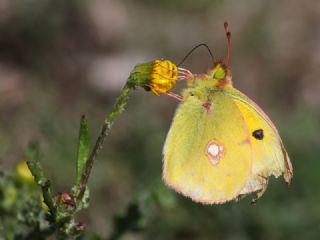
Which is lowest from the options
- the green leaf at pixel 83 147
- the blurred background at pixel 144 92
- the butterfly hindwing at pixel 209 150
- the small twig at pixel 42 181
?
the small twig at pixel 42 181

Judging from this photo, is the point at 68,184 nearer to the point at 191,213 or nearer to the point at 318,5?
the point at 191,213

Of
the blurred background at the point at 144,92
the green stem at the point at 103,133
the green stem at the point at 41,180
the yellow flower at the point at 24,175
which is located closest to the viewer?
the green stem at the point at 41,180

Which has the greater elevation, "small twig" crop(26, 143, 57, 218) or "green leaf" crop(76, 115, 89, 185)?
"green leaf" crop(76, 115, 89, 185)

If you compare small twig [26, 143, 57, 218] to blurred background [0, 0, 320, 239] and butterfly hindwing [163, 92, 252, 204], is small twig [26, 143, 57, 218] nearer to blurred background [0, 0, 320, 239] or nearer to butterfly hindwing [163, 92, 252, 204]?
butterfly hindwing [163, 92, 252, 204]

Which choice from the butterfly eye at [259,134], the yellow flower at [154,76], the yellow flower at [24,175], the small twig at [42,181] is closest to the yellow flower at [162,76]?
the yellow flower at [154,76]

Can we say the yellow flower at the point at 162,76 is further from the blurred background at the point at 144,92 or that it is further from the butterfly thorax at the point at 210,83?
the blurred background at the point at 144,92

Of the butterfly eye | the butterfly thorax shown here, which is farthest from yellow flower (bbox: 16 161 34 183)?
the butterfly eye

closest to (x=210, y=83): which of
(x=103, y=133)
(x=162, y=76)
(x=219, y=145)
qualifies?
(x=219, y=145)
